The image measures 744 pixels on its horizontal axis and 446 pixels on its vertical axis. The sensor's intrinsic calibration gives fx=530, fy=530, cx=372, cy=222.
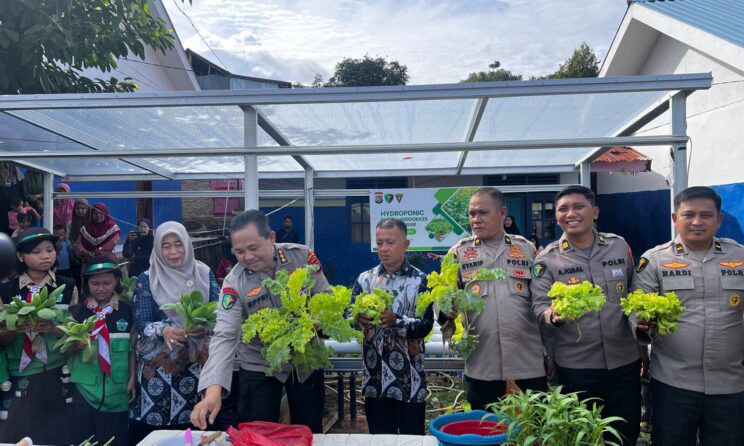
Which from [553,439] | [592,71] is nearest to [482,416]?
[553,439]

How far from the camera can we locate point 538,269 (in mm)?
2744

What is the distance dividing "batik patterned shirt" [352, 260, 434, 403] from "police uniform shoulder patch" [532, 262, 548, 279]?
0.58 metres

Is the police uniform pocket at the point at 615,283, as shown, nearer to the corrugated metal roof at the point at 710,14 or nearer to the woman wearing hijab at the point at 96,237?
the corrugated metal roof at the point at 710,14

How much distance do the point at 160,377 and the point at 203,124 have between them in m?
2.21

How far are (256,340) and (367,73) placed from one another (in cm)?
3003

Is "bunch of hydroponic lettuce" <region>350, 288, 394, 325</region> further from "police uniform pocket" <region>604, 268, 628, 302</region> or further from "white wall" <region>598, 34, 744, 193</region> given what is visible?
"white wall" <region>598, 34, 744, 193</region>

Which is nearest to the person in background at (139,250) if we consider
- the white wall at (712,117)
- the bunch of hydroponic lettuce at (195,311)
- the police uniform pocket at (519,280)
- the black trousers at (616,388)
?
the bunch of hydroponic lettuce at (195,311)

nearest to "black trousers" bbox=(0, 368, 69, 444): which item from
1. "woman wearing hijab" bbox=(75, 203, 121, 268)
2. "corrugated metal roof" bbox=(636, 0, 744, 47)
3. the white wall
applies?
"woman wearing hijab" bbox=(75, 203, 121, 268)

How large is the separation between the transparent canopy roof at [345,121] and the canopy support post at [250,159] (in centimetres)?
3

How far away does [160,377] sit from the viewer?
116 inches

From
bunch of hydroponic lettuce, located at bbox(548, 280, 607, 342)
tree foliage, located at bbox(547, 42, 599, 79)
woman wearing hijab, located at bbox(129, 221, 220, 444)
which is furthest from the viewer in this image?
tree foliage, located at bbox(547, 42, 599, 79)

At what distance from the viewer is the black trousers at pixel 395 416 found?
2.82 metres

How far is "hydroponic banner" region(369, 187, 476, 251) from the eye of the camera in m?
5.68


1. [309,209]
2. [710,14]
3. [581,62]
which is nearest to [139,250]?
[309,209]
